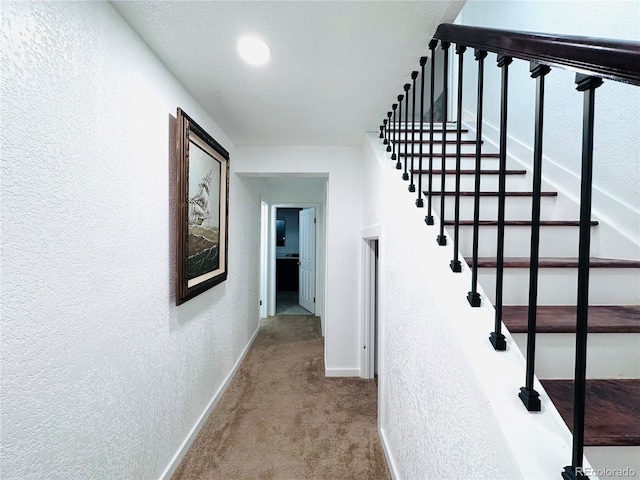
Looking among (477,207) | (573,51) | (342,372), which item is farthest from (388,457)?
(573,51)

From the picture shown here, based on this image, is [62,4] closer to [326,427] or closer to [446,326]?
[446,326]

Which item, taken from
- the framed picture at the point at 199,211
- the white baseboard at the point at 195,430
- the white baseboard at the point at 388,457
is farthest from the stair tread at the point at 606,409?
the white baseboard at the point at 195,430

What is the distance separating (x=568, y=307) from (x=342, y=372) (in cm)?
224

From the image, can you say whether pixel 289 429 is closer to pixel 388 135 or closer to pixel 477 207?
pixel 477 207

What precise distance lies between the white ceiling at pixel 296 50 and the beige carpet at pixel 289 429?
2278 mm

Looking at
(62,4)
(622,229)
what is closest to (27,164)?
(62,4)

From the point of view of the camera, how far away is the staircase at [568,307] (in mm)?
727

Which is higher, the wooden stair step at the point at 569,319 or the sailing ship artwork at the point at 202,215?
the sailing ship artwork at the point at 202,215

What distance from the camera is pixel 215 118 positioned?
7.45ft

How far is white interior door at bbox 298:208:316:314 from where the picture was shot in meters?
5.09

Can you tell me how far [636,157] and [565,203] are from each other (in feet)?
1.21

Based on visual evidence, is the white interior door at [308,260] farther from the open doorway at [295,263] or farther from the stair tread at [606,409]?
the stair tread at [606,409]

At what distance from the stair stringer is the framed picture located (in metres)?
1.23

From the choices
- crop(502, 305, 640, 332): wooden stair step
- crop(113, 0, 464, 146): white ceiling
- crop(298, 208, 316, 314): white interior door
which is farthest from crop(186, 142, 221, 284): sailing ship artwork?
crop(298, 208, 316, 314): white interior door
